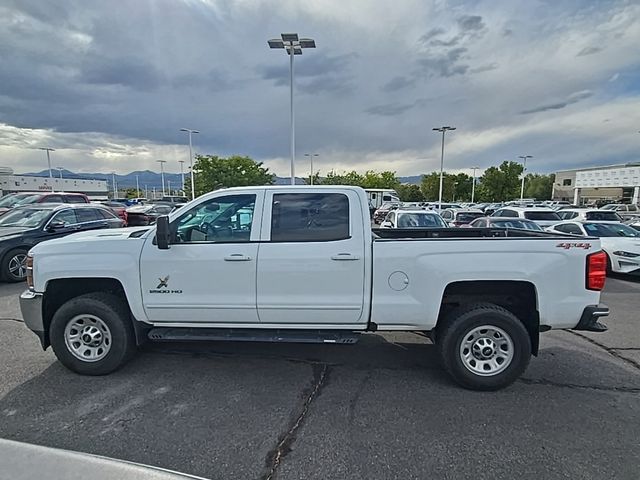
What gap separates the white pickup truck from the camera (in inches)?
134

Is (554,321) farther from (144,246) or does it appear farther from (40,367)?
(40,367)

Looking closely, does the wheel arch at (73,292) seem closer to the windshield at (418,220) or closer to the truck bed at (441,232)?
the truck bed at (441,232)

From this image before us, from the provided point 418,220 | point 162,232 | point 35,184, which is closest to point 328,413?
point 162,232

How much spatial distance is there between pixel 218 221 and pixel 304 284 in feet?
3.70

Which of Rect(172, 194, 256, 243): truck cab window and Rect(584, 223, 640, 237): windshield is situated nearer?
Rect(172, 194, 256, 243): truck cab window

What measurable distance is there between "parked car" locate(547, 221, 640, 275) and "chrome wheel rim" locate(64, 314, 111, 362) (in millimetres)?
8527

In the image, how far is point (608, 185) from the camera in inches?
2415

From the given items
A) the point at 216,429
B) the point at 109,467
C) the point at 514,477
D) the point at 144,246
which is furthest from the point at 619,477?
the point at 144,246

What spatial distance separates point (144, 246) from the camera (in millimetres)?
3627

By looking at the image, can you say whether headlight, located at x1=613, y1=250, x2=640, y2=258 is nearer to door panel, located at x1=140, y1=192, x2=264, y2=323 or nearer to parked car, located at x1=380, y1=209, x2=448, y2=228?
parked car, located at x1=380, y1=209, x2=448, y2=228

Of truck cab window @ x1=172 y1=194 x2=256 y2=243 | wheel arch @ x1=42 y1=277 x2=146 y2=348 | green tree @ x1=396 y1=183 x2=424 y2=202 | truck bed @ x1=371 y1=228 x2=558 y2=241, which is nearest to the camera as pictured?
truck cab window @ x1=172 y1=194 x2=256 y2=243

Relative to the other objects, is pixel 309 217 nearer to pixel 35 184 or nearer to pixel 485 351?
pixel 485 351

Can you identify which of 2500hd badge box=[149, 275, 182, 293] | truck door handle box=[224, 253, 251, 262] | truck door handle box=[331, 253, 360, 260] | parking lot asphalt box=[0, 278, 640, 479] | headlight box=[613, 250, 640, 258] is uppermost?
truck door handle box=[331, 253, 360, 260]

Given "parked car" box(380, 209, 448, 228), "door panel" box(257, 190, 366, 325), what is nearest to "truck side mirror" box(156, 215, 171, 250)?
"door panel" box(257, 190, 366, 325)
